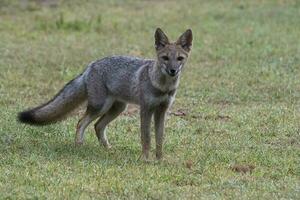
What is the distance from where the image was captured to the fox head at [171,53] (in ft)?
28.1

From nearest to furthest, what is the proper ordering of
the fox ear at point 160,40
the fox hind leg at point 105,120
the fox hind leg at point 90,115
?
the fox ear at point 160,40
the fox hind leg at point 90,115
the fox hind leg at point 105,120

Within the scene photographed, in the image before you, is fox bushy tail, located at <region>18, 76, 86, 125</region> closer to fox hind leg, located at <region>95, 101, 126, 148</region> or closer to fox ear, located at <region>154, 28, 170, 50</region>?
fox hind leg, located at <region>95, 101, 126, 148</region>

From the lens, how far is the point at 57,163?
8.23 meters

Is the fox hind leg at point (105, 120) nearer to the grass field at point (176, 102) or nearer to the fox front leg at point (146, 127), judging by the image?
the grass field at point (176, 102)

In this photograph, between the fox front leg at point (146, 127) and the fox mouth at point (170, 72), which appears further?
the fox front leg at point (146, 127)

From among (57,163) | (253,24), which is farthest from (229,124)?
(253,24)

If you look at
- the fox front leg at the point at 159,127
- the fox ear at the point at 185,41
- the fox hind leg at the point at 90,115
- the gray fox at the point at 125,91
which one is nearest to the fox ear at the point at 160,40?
the gray fox at the point at 125,91

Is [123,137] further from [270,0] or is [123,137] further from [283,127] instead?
[270,0]

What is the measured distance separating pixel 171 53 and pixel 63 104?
5.37ft

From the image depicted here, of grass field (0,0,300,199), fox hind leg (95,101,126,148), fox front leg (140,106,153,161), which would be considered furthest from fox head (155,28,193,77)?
fox hind leg (95,101,126,148)

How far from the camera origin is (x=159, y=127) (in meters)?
9.00

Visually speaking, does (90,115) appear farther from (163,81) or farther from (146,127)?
(163,81)

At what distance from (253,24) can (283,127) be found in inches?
370

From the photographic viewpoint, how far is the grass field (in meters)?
7.60
